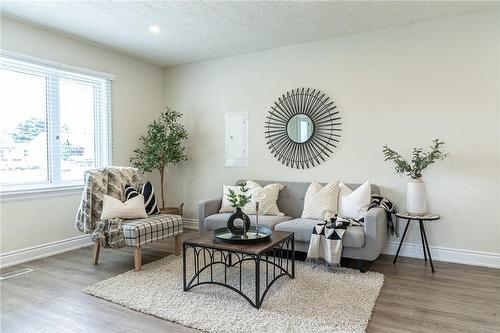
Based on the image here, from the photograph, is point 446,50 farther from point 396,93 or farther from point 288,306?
point 288,306

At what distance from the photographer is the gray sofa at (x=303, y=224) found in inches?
121

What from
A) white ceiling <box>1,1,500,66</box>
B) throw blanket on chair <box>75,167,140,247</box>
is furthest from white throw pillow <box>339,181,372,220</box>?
throw blanket on chair <box>75,167,140,247</box>

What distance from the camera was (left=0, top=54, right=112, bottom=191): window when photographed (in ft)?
11.7

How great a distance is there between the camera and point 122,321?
89.2 inches

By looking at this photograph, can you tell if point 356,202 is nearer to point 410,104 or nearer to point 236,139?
point 410,104

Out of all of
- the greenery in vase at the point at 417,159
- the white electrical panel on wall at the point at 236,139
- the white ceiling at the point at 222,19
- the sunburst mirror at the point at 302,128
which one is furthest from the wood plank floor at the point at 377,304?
the white ceiling at the point at 222,19

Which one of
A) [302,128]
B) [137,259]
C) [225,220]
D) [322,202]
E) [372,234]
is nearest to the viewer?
[372,234]

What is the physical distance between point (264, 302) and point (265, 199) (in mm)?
1642

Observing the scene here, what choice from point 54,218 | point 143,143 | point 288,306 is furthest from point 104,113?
point 288,306

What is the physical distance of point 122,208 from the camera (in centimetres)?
345

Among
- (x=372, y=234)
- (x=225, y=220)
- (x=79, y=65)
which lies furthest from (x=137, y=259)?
(x=79, y=65)

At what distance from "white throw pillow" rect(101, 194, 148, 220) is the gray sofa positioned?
76 centimetres

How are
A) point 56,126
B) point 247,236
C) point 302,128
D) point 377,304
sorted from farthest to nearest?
point 302,128 → point 56,126 → point 247,236 → point 377,304

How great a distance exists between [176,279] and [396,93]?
3.07m
